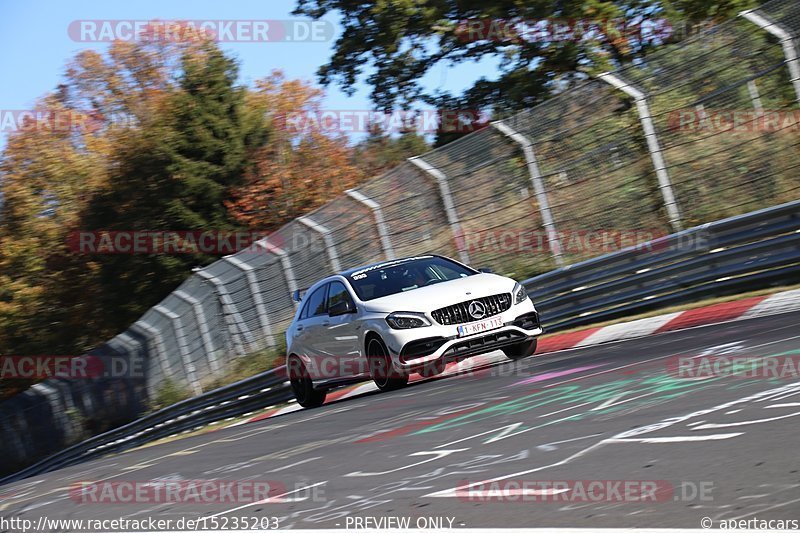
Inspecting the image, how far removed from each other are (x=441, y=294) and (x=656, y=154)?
3.91 metres

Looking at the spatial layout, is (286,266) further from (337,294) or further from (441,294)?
(441,294)

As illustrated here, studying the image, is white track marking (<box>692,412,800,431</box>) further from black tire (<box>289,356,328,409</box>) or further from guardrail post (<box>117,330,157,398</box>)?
guardrail post (<box>117,330,157,398</box>)

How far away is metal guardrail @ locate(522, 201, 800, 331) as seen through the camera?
41.1ft

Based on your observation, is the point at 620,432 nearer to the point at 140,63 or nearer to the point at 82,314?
the point at 82,314

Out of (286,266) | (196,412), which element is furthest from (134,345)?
(196,412)

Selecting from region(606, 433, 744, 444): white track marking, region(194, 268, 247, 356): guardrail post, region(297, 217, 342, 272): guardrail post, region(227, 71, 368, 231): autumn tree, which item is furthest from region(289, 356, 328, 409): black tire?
region(227, 71, 368, 231): autumn tree

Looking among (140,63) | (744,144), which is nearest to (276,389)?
(744,144)

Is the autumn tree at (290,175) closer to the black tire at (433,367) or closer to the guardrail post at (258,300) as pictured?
the guardrail post at (258,300)

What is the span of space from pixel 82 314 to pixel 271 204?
12628 millimetres

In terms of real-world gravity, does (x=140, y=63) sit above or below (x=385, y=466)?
above

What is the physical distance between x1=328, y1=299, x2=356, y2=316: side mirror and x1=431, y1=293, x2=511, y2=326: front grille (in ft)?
A: 4.55

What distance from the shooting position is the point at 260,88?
48.7 m

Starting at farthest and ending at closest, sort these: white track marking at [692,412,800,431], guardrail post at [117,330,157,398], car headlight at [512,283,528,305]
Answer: guardrail post at [117,330,157,398] → car headlight at [512,283,528,305] → white track marking at [692,412,800,431]

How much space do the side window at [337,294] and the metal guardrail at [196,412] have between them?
3.31 meters
